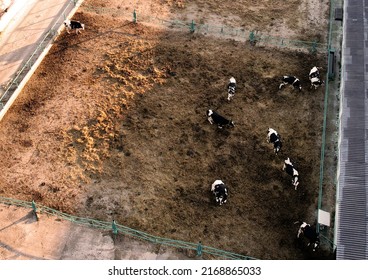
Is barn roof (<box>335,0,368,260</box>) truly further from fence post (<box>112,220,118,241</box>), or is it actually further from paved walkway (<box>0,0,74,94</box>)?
paved walkway (<box>0,0,74,94</box>)

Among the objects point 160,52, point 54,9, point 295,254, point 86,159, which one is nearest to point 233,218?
point 295,254

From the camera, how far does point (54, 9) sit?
3984 cm

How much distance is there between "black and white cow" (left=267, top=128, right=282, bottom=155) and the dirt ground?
1.53ft

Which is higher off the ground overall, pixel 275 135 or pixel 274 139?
pixel 275 135

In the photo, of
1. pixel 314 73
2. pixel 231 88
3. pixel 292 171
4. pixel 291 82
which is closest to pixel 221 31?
pixel 231 88

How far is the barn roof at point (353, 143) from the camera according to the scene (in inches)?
892

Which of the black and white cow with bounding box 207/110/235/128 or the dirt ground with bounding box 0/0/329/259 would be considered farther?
the black and white cow with bounding box 207/110/235/128

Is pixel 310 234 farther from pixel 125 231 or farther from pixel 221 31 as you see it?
pixel 221 31

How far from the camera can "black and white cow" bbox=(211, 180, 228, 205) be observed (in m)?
25.7

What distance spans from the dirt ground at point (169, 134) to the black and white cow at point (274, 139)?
1.53ft

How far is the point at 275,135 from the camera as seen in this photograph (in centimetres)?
2883

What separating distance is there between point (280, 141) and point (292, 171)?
2.58 metres

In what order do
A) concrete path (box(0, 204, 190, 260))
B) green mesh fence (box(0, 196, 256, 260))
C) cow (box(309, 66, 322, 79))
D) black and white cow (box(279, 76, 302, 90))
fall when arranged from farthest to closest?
cow (box(309, 66, 322, 79))
black and white cow (box(279, 76, 302, 90))
green mesh fence (box(0, 196, 256, 260))
concrete path (box(0, 204, 190, 260))

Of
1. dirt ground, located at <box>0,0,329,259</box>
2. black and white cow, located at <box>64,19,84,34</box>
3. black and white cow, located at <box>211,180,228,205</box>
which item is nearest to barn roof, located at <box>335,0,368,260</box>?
dirt ground, located at <box>0,0,329,259</box>
